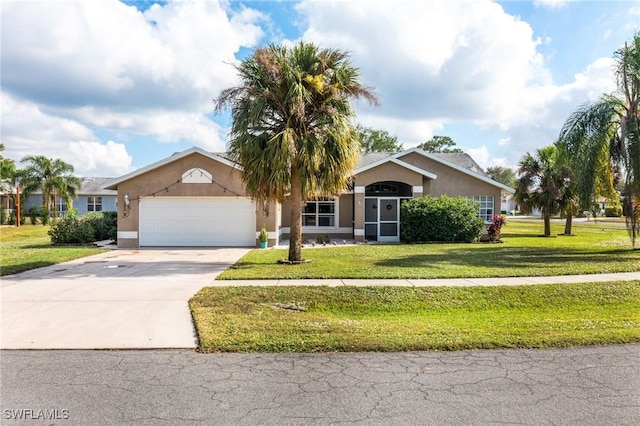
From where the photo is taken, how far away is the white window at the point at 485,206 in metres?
24.1

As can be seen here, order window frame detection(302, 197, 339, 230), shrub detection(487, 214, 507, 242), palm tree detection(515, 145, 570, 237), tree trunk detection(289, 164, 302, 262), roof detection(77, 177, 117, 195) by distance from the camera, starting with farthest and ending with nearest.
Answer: roof detection(77, 177, 117, 195)
palm tree detection(515, 145, 570, 237)
window frame detection(302, 197, 339, 230)
shrub detection(487, 214, 507, 242)
tree trunk detection(289, 164, 302, 262)

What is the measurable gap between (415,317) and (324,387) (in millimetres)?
3530

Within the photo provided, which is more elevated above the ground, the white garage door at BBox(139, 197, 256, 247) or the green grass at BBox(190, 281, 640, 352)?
the white garage door at BBox(139, 197, 256, 247)

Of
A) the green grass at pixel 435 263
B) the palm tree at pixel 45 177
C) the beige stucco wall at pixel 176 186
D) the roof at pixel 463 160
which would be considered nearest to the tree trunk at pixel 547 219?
the roof at pixel 463 160

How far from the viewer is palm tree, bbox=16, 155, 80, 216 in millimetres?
37594

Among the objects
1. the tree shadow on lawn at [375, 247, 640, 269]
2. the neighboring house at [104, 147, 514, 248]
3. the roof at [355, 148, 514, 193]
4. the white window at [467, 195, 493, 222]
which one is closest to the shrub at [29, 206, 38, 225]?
the neighboring house at [104, 147, 514, 248]

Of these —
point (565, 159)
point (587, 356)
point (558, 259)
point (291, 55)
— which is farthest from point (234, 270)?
point (565, 159)

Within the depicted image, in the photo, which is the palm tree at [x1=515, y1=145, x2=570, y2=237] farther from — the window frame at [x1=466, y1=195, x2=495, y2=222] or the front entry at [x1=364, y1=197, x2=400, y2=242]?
the front entry at [x1=364, y1=197, x2=400, y2=242]

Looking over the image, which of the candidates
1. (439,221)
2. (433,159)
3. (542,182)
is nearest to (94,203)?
(433,159)

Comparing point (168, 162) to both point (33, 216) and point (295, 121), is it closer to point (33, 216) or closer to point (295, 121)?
point (295, 121)

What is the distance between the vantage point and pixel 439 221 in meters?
20.3

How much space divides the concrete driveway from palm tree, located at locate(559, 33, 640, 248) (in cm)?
1250

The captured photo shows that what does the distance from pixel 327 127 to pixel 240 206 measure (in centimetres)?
763

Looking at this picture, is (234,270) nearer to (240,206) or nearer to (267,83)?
(267,83)
